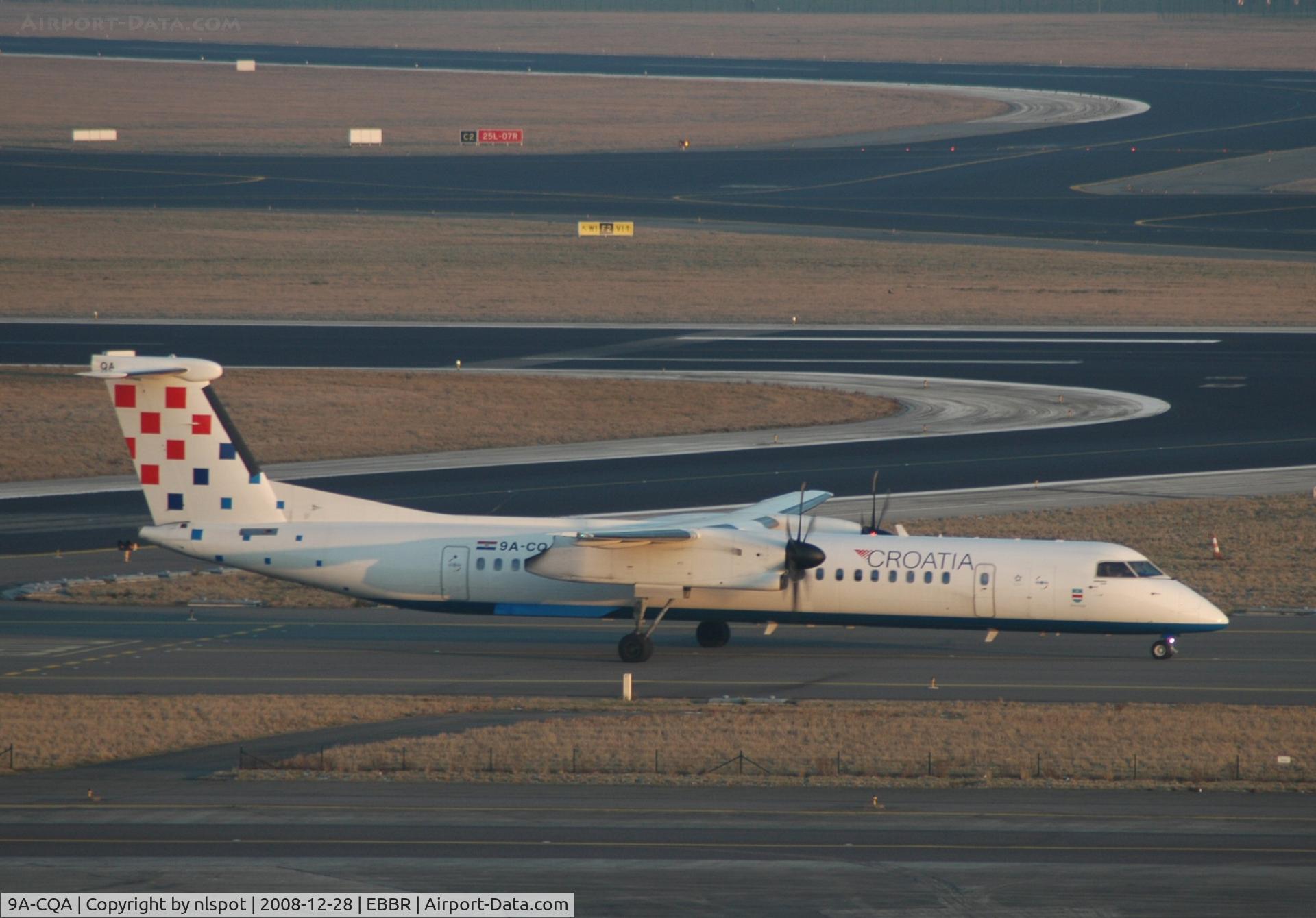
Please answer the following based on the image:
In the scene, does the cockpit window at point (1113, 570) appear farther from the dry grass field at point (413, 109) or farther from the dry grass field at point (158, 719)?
the dry grass field at point (413, 109)

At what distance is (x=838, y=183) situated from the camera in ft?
372

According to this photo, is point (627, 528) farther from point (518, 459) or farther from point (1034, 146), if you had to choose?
point (1034, 146)

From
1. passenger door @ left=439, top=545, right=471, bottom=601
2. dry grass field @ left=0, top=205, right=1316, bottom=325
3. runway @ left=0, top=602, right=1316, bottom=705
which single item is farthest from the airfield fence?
dry grass field @ left=0, top=205, right=1316, bottom=325

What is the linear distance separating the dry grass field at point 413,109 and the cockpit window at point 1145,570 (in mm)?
99277

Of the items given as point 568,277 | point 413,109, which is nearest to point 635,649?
point 568,277

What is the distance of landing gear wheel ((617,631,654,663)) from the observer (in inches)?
1265

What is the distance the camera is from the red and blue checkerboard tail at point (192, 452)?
3309 cm

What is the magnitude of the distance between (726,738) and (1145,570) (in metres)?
10.6

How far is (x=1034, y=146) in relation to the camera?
412 feet

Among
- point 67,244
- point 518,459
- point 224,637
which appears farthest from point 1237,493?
point 67,244

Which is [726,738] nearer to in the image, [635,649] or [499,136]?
[635,649]

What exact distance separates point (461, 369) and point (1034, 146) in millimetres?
75350

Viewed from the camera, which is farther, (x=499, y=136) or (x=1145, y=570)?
(x=499, y=136)

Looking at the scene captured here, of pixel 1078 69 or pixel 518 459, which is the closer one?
pixel 518 459
